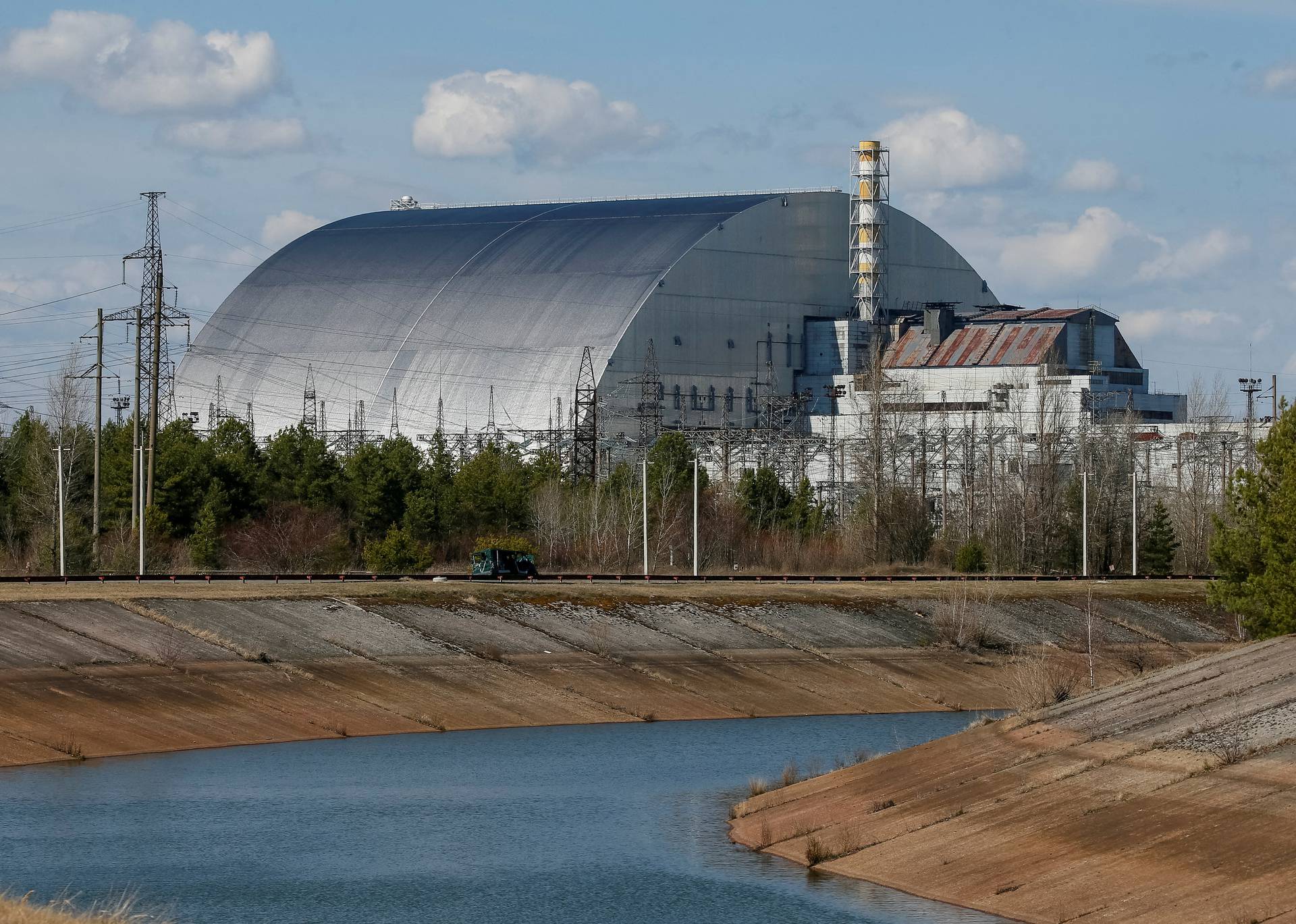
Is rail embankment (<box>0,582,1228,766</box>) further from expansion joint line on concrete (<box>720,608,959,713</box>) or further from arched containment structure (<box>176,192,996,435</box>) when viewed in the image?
arched containment structure (<box>176,192,996,435</box>)

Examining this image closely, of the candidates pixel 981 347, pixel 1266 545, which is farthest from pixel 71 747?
pixel 981 347

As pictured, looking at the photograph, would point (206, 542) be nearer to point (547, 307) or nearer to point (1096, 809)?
point (547, 307)

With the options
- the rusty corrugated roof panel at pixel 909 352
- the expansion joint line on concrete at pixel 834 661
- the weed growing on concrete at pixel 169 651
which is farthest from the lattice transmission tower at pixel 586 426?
the weed growing on concrete at pixel 169 651

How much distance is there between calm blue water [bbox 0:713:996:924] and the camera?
29906 millimetres

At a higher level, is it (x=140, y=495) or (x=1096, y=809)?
(x=140, y=495)

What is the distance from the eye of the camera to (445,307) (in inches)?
4872

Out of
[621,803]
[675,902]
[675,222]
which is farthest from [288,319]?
[675,902]

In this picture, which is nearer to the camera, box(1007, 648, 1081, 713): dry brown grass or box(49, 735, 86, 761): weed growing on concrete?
box(1007, 648, 1081, 713): dry brown grass

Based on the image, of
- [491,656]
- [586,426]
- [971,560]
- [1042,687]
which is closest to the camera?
[1042,687]

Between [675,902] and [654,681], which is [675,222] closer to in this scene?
[654,681]

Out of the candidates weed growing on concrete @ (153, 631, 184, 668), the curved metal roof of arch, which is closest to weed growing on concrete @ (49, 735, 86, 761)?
weed growing on concrete @ (153, 631, 184, 668)

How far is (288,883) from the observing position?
1236 inches

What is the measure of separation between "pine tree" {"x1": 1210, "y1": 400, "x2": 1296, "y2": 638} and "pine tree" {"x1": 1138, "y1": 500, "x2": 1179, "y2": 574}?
40.6m

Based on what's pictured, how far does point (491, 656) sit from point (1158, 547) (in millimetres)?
44572
